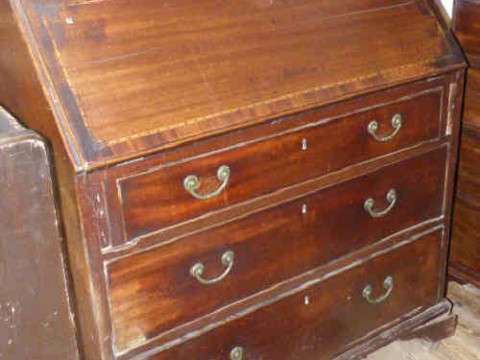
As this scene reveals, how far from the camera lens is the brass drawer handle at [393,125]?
1733 millimetres

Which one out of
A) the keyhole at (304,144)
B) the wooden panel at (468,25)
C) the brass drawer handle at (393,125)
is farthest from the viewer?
the wooden panel at (468,25)

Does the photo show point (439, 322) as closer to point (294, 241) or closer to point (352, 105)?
point (294, 241)

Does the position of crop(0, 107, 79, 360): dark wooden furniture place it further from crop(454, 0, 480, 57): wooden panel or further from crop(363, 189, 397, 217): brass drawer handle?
crop(454, 0, 480, 57): wooden panel

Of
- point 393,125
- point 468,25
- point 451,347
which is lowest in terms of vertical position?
point 451,347

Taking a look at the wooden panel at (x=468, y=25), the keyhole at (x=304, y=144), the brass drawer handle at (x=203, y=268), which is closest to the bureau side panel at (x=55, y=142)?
the brass drawer handle at (x=203, y=268)

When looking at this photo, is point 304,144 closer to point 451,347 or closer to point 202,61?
point 202,61

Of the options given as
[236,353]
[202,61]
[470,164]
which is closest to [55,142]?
[202,61]

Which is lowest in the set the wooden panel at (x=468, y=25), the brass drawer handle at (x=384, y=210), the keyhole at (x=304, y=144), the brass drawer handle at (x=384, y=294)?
the brass drawer handle at (x=384, y=294)

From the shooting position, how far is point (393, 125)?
1783 millimetres

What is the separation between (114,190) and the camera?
132 cm

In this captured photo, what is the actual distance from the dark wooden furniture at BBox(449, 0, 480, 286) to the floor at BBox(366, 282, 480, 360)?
0.62 feet

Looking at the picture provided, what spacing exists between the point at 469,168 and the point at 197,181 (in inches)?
52.3

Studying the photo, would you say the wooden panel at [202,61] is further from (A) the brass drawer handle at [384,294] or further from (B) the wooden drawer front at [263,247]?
(A) the brass drawer handle at [384,294]

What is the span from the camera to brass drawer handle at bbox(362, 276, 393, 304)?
192cm
